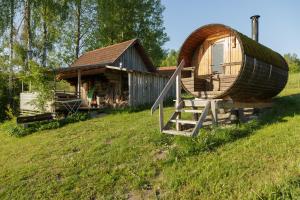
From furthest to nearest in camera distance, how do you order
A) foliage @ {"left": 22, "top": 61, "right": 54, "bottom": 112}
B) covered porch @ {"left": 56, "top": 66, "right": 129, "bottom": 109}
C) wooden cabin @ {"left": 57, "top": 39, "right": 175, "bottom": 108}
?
covered porch @ {"left": 56, "top": 66, "right": 129, "bottom": 109} < wooden cabin @ {"left": 57, "top": 39, "right": 175, "bottom": 108} < foliage @ {"left": 22, "top": 61, "right": 54, "bottom": 112}

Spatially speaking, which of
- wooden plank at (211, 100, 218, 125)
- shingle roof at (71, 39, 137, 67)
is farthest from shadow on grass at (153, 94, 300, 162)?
shingle roof at (71, 39, 137, 67)

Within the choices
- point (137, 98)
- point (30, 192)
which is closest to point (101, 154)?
point (30, 192)

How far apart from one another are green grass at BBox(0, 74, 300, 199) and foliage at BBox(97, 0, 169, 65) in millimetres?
22584

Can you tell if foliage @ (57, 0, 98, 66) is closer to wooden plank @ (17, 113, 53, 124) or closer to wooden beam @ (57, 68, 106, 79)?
wooden beam @ (57, 68, 106, 79)

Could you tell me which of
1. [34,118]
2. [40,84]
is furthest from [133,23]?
[34,118]

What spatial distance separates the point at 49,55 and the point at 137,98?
53.4 ft

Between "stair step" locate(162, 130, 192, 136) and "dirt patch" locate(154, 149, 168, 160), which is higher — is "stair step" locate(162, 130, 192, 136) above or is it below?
above

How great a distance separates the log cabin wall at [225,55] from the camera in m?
9.89

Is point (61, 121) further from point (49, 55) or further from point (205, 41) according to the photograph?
point (49, 55)

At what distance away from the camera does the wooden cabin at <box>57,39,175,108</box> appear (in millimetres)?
17125

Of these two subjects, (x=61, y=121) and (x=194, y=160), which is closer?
(x=194, y=160)

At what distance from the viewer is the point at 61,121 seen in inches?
552

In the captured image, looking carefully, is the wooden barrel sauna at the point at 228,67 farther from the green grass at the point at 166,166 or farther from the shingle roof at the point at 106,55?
the shingle roof at the point at 106,55

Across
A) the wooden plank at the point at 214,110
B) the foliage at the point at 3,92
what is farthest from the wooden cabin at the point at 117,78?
the wooden plank at the point at 214,110
